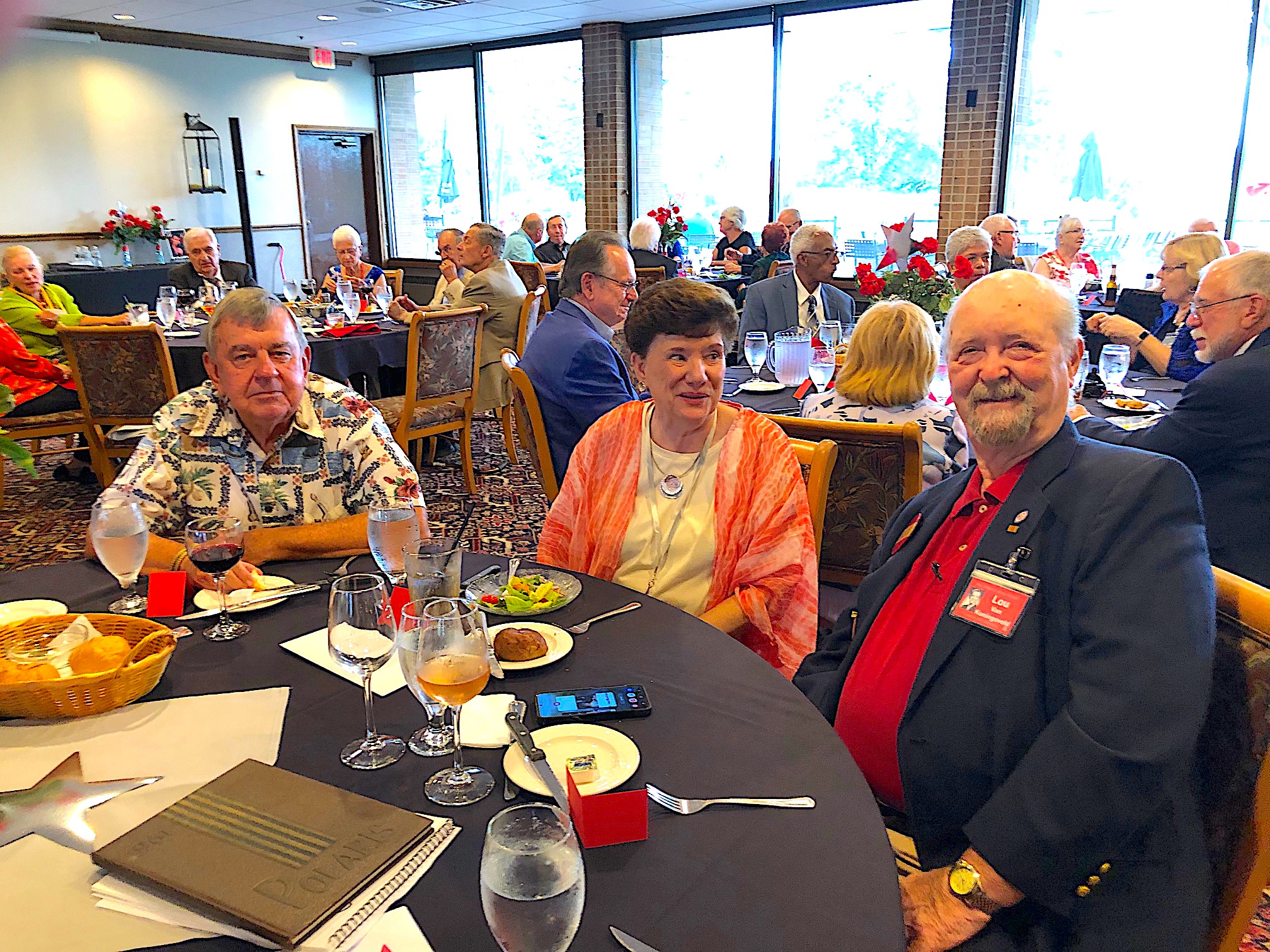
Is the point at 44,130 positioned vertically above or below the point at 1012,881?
above

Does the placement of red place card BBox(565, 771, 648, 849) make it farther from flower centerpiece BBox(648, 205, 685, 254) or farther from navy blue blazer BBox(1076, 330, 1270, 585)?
flower centerpiece BBox(648, 205, 685, 254)

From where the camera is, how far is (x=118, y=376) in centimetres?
484

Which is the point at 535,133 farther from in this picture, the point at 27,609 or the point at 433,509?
the point at 27,609

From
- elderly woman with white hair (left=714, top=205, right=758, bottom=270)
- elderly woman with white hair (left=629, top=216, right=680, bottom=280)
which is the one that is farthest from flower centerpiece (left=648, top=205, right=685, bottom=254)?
elderly woman with white hair (left=714, top=205, right=758, bottom=270)

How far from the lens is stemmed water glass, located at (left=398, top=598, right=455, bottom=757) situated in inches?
45.4

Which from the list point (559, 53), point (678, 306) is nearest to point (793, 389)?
point (678, 306)

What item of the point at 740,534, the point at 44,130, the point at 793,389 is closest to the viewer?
the point at 740,534

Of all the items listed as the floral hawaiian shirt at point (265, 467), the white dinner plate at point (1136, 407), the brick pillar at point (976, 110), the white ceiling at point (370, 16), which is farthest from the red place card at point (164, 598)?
the white ceiling at point (370, 16)

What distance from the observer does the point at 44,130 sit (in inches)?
387

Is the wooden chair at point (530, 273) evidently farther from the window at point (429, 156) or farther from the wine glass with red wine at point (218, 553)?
the wine glass with red wine at point (218, 553)

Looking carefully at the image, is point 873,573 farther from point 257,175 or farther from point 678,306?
point 257,175

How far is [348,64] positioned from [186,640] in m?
12.7

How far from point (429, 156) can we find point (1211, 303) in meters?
11.5

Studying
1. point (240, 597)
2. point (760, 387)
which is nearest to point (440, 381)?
point (760, 387)
